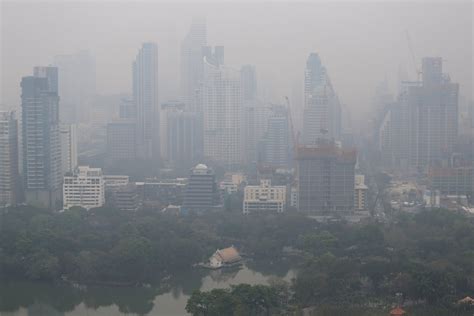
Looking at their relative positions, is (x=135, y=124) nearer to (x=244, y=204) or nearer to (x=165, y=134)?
(x=165, y=134)

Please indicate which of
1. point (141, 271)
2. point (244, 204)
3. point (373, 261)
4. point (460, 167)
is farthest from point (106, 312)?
point (460, 167)

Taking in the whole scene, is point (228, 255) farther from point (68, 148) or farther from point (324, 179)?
point (68, 148)

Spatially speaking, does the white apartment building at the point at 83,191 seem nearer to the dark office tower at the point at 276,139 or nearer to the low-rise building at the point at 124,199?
the low-rise building at the point at 124,199

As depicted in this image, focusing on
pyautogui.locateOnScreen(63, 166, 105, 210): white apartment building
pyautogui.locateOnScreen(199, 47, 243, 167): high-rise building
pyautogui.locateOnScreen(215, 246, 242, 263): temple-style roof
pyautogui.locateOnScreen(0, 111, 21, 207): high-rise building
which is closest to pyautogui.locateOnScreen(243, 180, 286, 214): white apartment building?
pyautogui.locateOnScreen(63, 166, 105, 210): white apartment building

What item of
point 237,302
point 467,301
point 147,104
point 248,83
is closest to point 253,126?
point 248,83

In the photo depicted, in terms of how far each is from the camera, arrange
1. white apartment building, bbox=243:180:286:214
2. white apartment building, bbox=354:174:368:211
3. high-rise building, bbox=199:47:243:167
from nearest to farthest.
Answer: white apartment building, bbox=243:180:286:214
white apartment building, bbox=354:174:368:211
high-rise building, bbox=199:47:243:167

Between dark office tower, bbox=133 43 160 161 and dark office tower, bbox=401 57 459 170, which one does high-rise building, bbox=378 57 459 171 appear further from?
dark office tower, bbox=133 43 160 161
